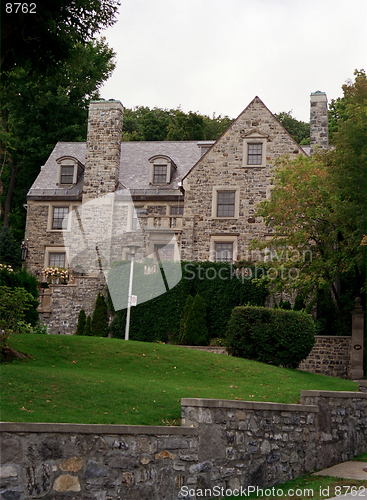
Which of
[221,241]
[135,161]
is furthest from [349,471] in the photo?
[135,161]

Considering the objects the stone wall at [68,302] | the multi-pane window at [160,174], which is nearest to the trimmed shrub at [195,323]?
the stone wall at [68,302]

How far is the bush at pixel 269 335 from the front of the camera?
615 inches

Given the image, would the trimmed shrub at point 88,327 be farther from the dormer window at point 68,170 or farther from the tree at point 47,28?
the tree at point 47,28

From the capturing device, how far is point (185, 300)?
25.2 m

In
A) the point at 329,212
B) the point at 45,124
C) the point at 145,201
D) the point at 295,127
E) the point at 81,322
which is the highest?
the point at 295,127

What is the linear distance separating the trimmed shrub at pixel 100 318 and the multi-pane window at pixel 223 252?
20.1 ft

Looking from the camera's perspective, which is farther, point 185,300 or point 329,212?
point 185,300

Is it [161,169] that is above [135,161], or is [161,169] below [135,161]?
below

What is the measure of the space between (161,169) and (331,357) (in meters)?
15.4

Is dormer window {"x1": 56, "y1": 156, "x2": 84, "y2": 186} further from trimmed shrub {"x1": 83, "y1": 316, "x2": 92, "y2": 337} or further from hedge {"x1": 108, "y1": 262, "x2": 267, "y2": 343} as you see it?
trimmed shrub {"x1": 83, "y1": 316, "x2": 92, "y2": 337}

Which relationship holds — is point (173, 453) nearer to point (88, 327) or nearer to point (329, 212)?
point (329, 212)

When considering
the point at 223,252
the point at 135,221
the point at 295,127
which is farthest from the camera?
the point at 295,127

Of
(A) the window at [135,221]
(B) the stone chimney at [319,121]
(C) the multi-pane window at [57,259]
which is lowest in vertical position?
(C) the multi-pane window at [57,259]

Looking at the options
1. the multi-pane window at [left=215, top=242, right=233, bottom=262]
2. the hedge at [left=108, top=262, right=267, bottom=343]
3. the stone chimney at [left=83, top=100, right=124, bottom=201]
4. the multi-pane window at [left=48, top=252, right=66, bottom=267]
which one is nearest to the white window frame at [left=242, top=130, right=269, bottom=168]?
the multi-pane window at [left=215, top=242, right=233, bottom=262]
